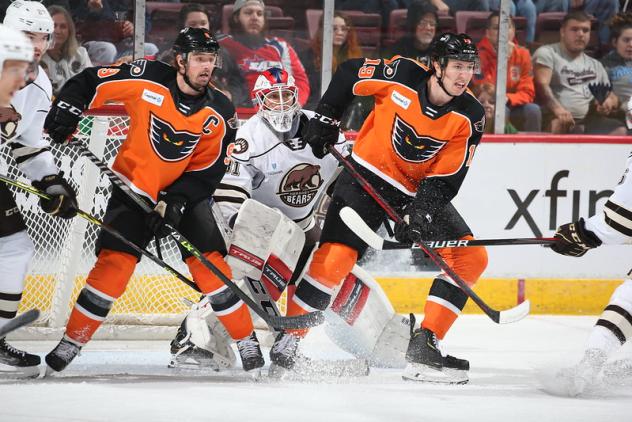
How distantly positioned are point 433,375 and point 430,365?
1.4 inches

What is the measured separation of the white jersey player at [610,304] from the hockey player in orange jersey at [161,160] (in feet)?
3.47

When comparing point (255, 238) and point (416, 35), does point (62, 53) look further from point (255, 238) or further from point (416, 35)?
point (416, 35)

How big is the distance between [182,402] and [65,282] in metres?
1.43

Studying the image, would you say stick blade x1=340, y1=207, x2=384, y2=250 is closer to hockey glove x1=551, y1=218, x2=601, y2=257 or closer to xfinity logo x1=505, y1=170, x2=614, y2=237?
hockey glove x1=551, y1=218, x2=601, y2=257

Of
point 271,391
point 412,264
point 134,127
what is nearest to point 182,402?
point 271,391

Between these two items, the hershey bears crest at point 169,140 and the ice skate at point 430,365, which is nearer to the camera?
the hershey bears crest at point 169,140

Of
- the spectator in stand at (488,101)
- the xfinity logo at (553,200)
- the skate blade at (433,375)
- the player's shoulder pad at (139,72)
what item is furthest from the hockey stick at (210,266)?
the spectator in stand at (488,101)

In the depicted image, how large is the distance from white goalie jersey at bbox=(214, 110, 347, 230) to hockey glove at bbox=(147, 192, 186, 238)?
0.43 m

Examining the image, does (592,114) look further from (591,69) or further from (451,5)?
(451,5)

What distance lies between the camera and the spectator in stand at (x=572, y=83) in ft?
18.3

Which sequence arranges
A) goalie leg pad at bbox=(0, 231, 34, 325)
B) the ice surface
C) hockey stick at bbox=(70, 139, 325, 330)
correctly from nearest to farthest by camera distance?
the ice surface, goalie leg pad at bbox=(0, 231, 34, 325), hockey stick at bbox=(70, 139, 325, 330)

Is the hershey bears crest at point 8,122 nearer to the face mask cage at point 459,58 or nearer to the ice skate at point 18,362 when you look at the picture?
the ice skate at point 18,362

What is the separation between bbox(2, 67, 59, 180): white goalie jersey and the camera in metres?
3.45

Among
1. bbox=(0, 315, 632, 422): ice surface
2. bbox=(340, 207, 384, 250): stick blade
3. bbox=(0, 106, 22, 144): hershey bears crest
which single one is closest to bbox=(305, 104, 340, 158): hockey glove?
bbox=(340, 207, 384, 250): stick blade
